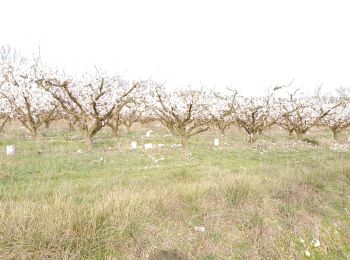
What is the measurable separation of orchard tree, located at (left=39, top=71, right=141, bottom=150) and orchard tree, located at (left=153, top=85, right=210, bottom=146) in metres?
2.44

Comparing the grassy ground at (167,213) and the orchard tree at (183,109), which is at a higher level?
the orchard tree at (183,109)

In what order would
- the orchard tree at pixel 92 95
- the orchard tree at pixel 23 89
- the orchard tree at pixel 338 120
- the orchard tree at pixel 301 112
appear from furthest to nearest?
the orchard tree at pixel 338 120 → the orchard tree at pixel 301 112 → the orchard tree at pixel 23 89 → the orchard tree at pixel 92 95

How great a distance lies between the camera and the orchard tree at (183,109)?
16.1 meters

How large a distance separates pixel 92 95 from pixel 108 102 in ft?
5.19

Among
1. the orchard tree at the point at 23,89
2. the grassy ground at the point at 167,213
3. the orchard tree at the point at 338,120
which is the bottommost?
the grassy ground at the point at 167,213

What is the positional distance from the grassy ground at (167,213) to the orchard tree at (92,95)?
483 cm

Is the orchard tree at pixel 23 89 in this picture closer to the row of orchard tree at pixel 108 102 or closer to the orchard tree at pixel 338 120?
the row of orchard tree at pixel 108 102

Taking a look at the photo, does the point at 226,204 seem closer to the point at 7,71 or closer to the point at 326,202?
the point at 326,202

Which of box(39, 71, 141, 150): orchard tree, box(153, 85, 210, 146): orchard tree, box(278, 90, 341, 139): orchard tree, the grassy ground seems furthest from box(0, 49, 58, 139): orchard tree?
box(278, 90, 341, 139): orchard tree

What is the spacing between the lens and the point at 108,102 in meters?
17.1

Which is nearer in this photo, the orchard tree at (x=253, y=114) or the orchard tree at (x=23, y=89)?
the orchard tree at (x=23, y=89)

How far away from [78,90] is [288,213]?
13.8 m

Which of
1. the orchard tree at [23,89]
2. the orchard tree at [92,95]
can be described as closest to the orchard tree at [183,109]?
the orchard tree at [92,95]

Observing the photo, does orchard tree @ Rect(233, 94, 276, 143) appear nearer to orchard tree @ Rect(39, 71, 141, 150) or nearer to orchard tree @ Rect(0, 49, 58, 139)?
orchard tree @ Rect(39, 71, 141, 150)
